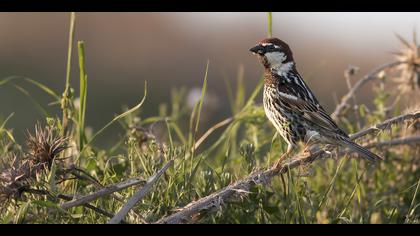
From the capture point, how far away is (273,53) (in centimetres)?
458

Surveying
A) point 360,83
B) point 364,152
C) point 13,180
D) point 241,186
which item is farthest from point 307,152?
point 13,180

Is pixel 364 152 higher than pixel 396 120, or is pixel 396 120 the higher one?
pixel 396 120

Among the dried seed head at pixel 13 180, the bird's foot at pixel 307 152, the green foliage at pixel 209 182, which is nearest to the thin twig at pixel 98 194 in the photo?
the green foliage at pixel 209 182

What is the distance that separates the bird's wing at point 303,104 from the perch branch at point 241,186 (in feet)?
3.13

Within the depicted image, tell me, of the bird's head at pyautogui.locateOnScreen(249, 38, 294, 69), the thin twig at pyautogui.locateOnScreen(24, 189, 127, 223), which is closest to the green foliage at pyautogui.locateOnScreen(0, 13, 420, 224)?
the thin twig at pyautogui.locateOnScreen(24, 189, 127, 223)

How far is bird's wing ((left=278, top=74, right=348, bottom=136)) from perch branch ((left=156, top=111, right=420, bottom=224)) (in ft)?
3.13

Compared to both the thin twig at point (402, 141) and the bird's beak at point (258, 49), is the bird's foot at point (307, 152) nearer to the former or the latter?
the thin twig at point (402, 141)

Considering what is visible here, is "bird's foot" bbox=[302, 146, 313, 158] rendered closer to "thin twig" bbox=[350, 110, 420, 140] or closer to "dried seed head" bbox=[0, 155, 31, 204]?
"thin twig" bbox=[350, 110, 420, 140]

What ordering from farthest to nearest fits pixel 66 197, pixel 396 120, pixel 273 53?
pixel 273 53 → pixel 396 120 → pixel 66 197

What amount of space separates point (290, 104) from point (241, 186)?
158 cm

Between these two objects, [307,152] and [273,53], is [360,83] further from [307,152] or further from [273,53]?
[307,152]

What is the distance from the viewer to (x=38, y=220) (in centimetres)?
284

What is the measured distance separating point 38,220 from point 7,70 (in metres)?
8.52
